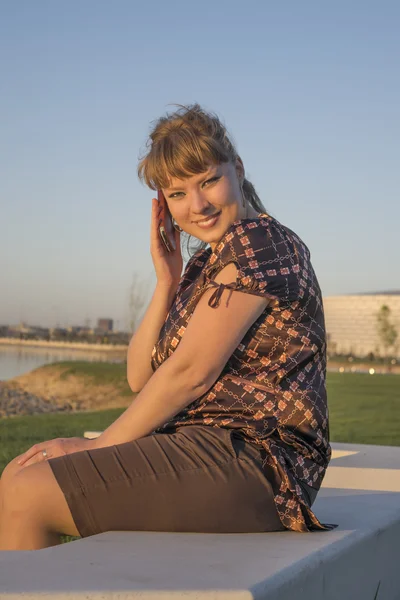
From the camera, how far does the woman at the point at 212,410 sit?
2.14 metres

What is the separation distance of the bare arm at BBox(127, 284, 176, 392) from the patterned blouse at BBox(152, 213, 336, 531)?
419 millimetres

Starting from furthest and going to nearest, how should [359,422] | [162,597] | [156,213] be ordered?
[359,422], [156,213], [162,597]

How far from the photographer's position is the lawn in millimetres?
8711

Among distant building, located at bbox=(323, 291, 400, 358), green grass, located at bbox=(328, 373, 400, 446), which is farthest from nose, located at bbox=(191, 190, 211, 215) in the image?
distant building, located at bbox=(323, 291, 400, 358)

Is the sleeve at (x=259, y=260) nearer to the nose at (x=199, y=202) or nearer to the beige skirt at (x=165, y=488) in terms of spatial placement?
the nose at (x=199, y=202)

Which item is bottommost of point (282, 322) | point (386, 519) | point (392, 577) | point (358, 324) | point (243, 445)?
point (358, 324)

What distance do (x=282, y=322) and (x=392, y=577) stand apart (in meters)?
0.98

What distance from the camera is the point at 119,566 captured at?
1.78 m

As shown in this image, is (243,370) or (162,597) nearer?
(162,597)

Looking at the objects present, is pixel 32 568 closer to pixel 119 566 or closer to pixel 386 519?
pixel 119 566

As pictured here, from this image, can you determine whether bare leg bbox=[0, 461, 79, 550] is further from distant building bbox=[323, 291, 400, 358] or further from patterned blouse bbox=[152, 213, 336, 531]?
distant building bbox=[323, 291, 400, 358]

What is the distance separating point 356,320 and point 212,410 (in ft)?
267

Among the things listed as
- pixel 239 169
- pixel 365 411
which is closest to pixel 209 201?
pixel 239 169

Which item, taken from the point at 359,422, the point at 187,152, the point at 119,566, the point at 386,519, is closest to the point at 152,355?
the point at 187,152
